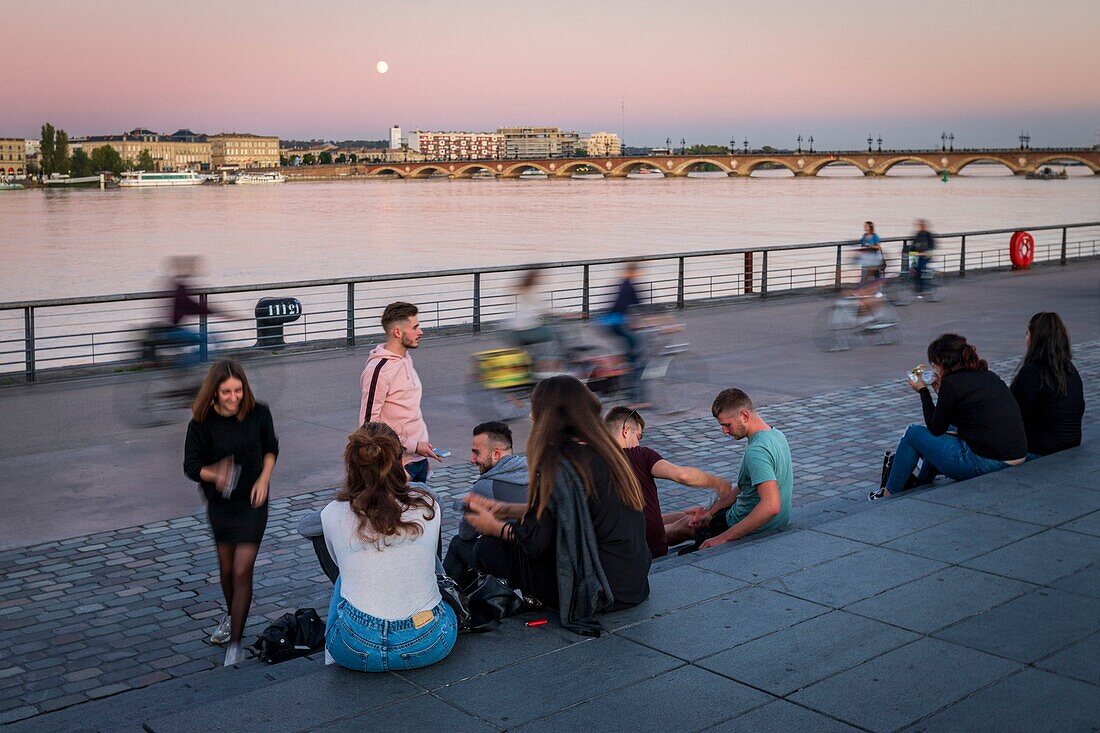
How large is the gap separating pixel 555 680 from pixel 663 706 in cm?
45

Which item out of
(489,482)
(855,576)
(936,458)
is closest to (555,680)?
(489,482)

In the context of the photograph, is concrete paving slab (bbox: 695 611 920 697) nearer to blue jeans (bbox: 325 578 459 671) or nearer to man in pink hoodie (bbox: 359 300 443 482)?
blue jeans (bbox: 325 578 459 671)

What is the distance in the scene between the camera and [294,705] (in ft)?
14.2

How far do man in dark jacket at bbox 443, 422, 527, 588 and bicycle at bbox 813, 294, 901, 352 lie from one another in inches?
398

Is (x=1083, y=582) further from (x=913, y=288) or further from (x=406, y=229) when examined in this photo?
(x=406, y=229)

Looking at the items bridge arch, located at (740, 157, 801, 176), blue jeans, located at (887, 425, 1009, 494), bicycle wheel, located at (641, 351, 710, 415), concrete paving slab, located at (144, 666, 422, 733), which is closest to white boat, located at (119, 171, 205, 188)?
bridge arch, located at (740, 157, 801, 176)

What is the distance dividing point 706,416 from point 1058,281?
15.4m

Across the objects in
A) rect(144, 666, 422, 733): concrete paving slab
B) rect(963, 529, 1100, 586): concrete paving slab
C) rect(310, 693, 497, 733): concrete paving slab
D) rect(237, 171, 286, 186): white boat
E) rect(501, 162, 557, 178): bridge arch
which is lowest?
rect(144, 666, 422, 733): concrete paving slab

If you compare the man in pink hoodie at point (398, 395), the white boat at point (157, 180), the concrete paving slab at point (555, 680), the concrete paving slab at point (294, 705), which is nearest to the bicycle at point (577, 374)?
the man in pink hoodie at point (398, 395)

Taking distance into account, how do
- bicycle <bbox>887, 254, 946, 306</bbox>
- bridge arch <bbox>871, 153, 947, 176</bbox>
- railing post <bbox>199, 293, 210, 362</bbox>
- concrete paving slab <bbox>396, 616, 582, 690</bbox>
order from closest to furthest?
concrete paving slab <bbox>396, 616, 582, 690</bbox> < railing post <bbox>199, 293, 210, 362</bbox> < bicycle <bbox>887, 254, 946, 306</bbox> < bridge arch <bbox>871, 153, 947, 176</bbox>

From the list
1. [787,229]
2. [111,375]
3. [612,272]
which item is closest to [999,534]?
[111,375]

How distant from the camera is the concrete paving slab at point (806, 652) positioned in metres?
4.52

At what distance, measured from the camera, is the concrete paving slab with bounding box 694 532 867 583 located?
5.89 meters

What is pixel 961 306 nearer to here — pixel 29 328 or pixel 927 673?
pixel 29 328
